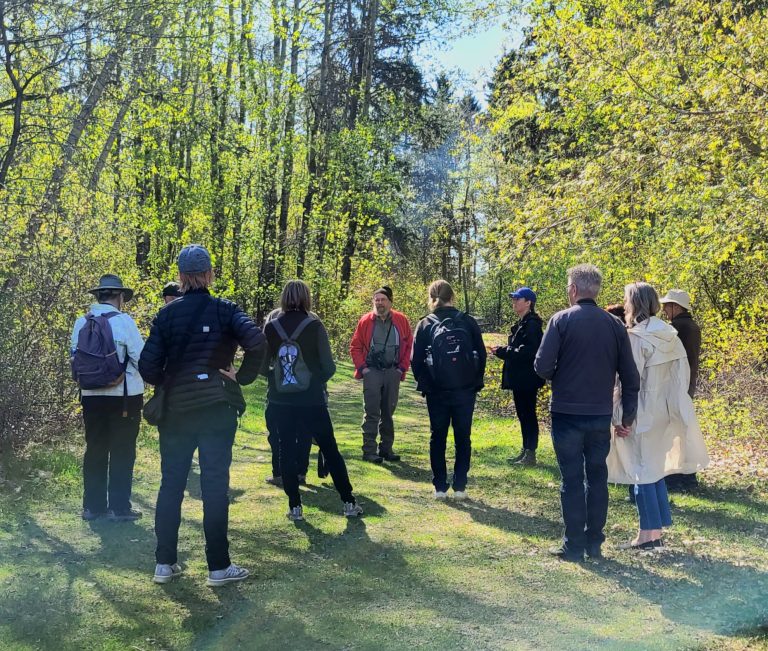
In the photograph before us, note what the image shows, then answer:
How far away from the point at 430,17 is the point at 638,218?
15.8 metres

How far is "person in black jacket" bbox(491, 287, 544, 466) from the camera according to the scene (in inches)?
335

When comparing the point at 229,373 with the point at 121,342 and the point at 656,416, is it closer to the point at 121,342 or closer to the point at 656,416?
the point at 121,342

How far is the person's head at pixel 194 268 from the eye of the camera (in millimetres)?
4750

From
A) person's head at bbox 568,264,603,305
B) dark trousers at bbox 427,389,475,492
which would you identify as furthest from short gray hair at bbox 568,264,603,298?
→ dark trousers at bbox 427,389,475,492

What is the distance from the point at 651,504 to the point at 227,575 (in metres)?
3.12

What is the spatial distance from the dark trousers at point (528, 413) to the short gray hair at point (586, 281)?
3.42m

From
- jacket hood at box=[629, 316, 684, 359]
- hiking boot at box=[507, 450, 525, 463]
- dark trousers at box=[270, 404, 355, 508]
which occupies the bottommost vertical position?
hiking boot at box=[507, 450, 525, 463]

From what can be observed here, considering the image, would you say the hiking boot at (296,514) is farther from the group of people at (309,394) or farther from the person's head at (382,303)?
the person's head at (382,303)

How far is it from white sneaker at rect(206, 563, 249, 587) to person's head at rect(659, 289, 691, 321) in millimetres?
4591

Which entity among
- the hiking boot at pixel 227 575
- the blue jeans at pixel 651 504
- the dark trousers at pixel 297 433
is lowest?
the hiking boot at pixel 227 575

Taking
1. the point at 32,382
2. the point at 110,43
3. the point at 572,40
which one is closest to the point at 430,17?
the point at 572,40

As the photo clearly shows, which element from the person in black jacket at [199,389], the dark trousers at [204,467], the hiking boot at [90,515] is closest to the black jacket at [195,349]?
the person in black jacket at [199,389]

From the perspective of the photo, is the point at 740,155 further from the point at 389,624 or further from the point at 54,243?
the point at 54,243

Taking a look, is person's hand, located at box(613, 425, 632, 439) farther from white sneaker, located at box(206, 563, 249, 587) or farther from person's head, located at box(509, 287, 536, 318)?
person's head, located at box(509, 287, 536, 318)
